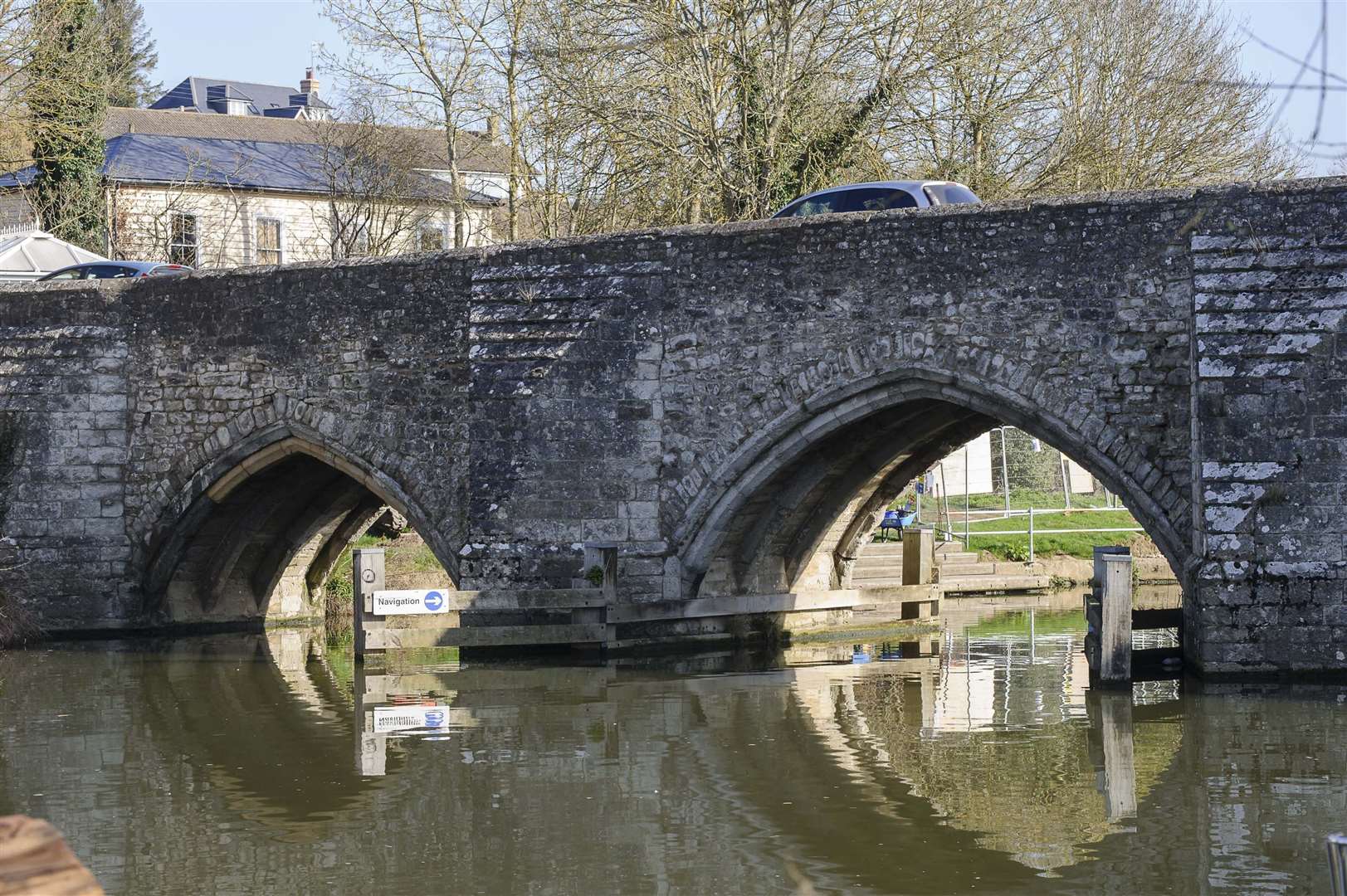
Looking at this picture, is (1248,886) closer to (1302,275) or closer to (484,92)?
(1302,275)

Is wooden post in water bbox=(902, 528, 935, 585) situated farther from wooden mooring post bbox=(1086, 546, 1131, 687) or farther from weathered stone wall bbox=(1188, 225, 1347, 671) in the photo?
weathered stone wall bbox=(1188, 225, 1347, 671)

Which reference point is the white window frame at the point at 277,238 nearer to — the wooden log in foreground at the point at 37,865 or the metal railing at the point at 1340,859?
the metal railing at the point at 1340,859

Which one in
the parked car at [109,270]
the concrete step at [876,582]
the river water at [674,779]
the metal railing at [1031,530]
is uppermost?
the parked car at [109,270]

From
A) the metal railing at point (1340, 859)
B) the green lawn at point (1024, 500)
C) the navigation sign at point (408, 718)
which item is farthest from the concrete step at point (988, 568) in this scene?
the metal railing at point (1340, 859)

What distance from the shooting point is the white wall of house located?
28.2m

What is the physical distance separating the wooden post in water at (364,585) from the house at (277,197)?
13.3m

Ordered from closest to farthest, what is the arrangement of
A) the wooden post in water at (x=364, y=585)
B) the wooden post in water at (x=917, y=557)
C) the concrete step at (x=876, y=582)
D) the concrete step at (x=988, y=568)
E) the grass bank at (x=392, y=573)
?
1. the wooden post in water at (x=364, y=585)
2. the wooden post in water at (x=917, y=557)
3. the grass bank at (x=392, y=573)
4. the concrete step at (x=876, y=582)
5. the concrete step at (x=988, y=568)

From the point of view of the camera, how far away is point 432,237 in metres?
30.6

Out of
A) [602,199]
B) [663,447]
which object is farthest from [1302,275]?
[602,199]

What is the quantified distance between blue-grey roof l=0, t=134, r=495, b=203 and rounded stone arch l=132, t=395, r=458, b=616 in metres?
12.3

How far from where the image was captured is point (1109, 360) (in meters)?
11.7

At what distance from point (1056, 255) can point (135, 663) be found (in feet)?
26.4

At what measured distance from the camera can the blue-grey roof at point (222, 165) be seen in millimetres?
29359

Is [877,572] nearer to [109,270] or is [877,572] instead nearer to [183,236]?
[109,270]
